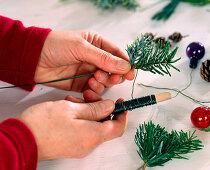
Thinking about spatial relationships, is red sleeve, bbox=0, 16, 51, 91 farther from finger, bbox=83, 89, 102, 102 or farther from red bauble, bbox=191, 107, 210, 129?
red bauble, bbox=191, 107, 210, 129

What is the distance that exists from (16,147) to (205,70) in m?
0.72

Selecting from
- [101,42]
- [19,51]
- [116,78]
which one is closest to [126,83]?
[116,78]

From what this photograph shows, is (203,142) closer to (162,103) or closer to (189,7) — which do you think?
(162,103)

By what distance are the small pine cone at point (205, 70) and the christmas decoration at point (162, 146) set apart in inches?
10.6

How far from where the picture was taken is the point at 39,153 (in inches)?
27.9

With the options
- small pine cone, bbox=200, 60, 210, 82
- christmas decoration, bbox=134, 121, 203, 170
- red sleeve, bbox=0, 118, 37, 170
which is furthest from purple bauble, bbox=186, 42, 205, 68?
red sleeve, bbox=0, 118, 37, 170

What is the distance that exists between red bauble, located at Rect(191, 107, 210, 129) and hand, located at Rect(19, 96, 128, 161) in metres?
0.29

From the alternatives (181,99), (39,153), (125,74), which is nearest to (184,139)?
(181,99)

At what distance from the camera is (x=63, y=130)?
2.32ft

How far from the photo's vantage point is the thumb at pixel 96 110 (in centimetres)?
77

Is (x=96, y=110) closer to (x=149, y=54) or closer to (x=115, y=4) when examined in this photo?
(x=149, y=54)

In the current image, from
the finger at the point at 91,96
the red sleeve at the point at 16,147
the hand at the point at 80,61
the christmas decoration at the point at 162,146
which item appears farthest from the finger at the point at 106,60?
the red sleeve at the point at 16,147

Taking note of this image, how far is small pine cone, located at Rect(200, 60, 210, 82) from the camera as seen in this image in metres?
0.90

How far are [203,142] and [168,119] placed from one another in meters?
0.14
